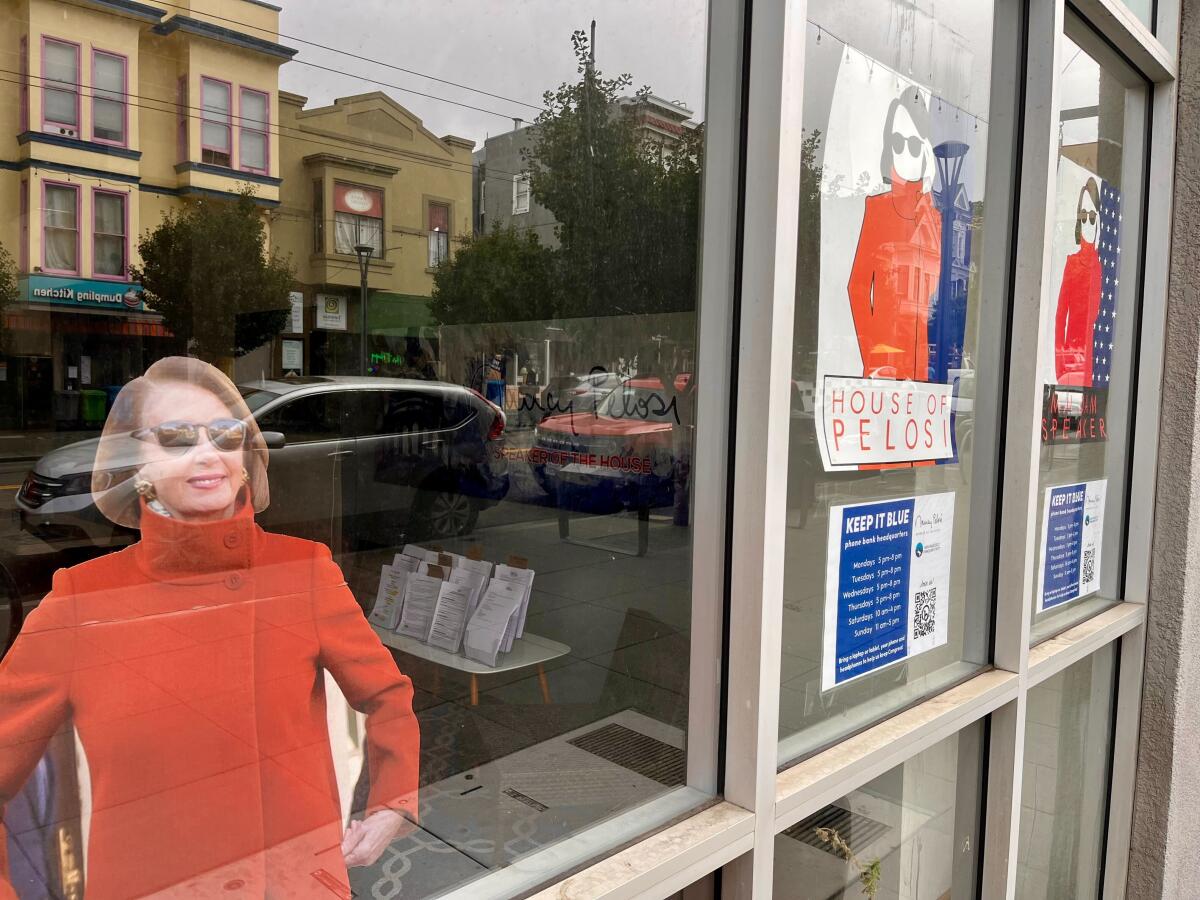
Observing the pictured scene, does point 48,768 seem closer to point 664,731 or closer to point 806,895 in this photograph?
point 664,731

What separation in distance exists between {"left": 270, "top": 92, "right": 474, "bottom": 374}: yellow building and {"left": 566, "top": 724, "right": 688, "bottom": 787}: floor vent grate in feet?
3.04

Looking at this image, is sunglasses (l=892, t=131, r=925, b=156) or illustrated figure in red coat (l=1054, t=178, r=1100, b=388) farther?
illustrated figure in red coat (l=1054, t=178, r=1100, b=388)

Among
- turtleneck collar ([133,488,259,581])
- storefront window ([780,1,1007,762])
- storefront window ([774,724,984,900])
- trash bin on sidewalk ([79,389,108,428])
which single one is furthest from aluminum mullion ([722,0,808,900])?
trash bin on sidewalk ([79,389,108,428])

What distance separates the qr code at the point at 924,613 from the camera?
183cm

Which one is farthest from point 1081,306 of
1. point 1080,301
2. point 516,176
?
point 516,176

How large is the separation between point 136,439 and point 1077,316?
7.46 ft

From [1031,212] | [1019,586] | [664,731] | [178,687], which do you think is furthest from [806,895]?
[1031,212]

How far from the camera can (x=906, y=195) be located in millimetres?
1769

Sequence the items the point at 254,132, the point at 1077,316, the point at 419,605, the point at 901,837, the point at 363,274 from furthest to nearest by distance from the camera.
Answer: the point at 419,605 → the point at 1077,316 → the point at 363,274 → the point at 901,837 → the point at 254,132

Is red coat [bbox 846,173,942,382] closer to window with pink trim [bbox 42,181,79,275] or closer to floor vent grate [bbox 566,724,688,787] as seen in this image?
floor vent grate [bbox 566,724,688,787]

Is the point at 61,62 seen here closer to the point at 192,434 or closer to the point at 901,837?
the point at 192,434

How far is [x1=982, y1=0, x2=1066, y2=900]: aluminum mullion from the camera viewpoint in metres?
1.98

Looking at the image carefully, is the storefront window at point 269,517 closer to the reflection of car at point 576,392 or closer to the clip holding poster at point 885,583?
the clip holding poster at point 885,583

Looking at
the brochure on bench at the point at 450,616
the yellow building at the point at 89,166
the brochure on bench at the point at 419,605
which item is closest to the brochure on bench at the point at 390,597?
the brochure on bench at the point at 419,605
